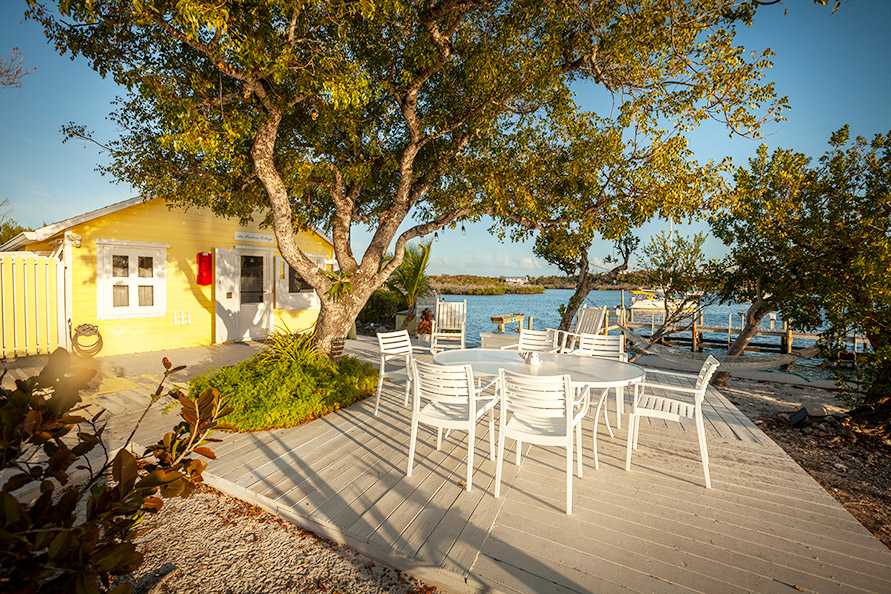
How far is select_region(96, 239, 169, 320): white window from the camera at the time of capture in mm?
7379

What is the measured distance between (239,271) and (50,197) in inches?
446

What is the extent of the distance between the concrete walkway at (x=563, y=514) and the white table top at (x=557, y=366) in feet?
2.37

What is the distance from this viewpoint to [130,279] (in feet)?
25.5

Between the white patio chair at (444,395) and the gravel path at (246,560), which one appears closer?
the gravel path at (246,560)

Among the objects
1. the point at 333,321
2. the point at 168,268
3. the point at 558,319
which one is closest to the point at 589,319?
the point at 333,321

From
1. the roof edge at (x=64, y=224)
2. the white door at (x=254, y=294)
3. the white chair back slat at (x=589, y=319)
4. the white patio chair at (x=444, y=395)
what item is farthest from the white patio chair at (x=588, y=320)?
the roof edge at (x=64, y=224)

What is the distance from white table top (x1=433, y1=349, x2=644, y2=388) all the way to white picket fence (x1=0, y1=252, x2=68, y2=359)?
7.27 metres

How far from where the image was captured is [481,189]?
16.0 feet

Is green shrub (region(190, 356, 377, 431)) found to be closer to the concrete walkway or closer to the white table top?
Result: the concrete walkway

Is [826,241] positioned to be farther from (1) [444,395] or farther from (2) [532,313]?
(2) [532,313]

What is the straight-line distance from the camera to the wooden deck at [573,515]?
7.02 feet

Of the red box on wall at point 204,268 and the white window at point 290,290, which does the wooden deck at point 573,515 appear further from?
the white window at point 290,290

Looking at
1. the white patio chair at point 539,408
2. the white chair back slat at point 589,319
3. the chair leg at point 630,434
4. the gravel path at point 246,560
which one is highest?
the white chair back slat at point 589,319

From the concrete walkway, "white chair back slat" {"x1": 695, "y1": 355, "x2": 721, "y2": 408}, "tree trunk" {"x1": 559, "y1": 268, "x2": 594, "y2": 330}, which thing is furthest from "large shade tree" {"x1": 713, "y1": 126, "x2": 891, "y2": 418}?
"tree trunk" {"x1": 559, "y1": 268, "x2": 594, "y2": 330}
